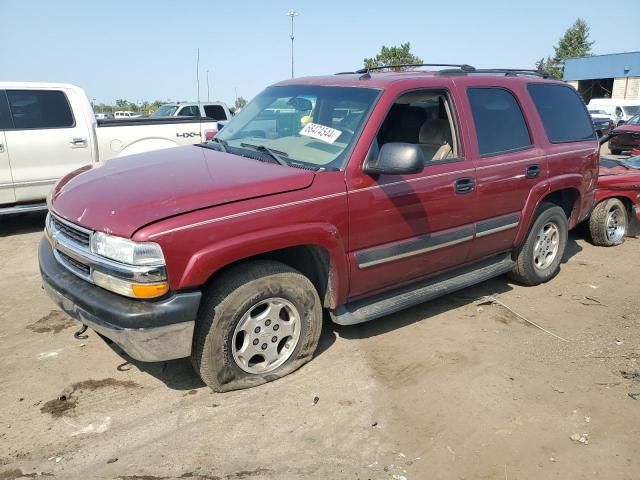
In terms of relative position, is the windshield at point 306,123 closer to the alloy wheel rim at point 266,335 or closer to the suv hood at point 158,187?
the suv hood at point 158,187

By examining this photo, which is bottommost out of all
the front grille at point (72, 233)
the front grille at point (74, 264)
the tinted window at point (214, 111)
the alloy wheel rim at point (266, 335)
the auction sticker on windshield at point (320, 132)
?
the alloy wheel rim at point (266, 335)

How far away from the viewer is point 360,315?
3635 mm

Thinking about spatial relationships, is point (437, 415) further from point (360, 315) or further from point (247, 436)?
point (247, 436)

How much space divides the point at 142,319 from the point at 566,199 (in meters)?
4.40

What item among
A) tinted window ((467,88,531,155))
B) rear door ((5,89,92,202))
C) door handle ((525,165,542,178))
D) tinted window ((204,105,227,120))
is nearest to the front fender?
tinted window ((467,88,531,155))

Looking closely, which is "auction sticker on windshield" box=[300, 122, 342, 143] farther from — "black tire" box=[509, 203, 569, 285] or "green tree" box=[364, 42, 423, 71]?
"green tree" box=[364, 42, 423, 71]

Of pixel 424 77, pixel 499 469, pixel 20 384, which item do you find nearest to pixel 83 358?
pixel 20 384

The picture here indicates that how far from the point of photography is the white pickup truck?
670 centimetres

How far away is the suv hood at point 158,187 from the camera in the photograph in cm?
283

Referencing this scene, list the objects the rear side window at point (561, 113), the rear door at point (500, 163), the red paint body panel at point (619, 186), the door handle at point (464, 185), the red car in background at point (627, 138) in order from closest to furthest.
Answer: the door handle at point (464, 185) → the rear door at point (500, 163) → the rear side window at point (561, 113) → the red paint body panel at point (619, 186) → the red car in background at point (627, 138)

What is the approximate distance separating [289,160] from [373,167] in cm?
57

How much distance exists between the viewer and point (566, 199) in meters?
5.38

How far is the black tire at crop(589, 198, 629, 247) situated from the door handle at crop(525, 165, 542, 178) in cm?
248

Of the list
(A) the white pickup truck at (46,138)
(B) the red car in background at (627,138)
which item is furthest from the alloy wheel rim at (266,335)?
(B) the red car in background at (627,138)
